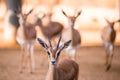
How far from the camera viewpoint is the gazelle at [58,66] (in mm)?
3906

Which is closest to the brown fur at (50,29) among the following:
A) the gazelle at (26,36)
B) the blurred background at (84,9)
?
the gazelle at (26,36)

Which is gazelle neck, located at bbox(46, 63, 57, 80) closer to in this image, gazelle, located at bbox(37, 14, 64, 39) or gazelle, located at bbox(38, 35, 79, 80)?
gazelle, located at bbox(38, 35, 79, 80)

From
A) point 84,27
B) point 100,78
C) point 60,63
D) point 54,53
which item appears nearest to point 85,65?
point 100,78

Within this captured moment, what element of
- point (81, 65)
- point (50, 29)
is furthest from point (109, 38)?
point (50, 29)

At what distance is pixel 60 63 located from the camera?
4.40 meters

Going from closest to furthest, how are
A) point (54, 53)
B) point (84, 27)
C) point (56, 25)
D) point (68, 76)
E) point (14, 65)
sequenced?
point (54, 53) → point (68, 76) → point (14, 65) → point (56, 25) → point (84, 27)

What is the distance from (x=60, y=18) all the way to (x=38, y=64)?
4.27 meters

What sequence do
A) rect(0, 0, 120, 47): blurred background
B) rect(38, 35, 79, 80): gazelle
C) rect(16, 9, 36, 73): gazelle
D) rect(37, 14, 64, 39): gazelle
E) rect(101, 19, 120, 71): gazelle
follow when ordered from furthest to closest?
rect(0, 0, 120, 47): blurred background, rect(37, 14, 64, 39): gazelle, rect(101, 19, 120, 71): gazelle, rect(16, 9, 36, 73): gazelle, rect(38, 35, 79, 80): gazelle

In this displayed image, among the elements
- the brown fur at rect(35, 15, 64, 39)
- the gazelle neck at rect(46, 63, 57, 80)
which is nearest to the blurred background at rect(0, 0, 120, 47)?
the brown fur at rect(35, 15, 64, 39)

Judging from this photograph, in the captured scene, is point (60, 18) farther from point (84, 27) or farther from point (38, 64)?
point (38, 64)

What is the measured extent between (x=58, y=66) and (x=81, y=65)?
249cm

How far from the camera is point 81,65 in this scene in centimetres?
673

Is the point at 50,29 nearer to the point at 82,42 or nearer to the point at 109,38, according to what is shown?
the point at 109,38

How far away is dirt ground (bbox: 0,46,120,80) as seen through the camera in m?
5.93
